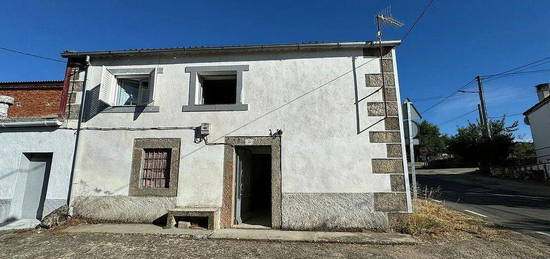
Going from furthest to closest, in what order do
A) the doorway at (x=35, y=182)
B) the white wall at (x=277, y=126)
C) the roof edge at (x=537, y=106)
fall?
the roof edge at (x=537, y=106), the doorway at (x=35, y=182), the white wall at (x=277, y=126)

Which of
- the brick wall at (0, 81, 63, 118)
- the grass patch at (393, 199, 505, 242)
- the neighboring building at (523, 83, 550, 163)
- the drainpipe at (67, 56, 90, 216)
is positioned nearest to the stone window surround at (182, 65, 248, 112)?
the drainpipe at (67, 56, 90, 216)

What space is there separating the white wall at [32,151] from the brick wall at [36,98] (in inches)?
170

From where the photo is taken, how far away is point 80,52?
24.0ft

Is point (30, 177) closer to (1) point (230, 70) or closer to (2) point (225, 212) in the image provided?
(2) point (225, 212)

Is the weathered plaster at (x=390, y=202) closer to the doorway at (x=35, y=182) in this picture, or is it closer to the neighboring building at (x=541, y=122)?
the doorway at (x=35, y=182)

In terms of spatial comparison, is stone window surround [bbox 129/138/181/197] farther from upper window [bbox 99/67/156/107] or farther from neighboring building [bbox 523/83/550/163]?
neighboring building [bbox 523/83/550/163]

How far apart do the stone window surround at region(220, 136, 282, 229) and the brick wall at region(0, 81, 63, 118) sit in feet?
29.5

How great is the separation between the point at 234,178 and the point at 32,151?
536cm

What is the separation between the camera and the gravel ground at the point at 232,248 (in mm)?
4555

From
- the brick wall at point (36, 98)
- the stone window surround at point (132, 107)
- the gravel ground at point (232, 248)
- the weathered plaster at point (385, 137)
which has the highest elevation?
the brick wall at point (36, 98)

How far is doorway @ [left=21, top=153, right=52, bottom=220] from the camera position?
6886 millimetres

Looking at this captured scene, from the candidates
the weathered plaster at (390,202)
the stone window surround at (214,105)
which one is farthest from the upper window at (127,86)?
the weathered plaster at (390,202)

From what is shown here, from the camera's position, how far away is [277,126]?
6.58m

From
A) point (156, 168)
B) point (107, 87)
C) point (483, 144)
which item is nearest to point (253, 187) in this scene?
point (156, 168)
